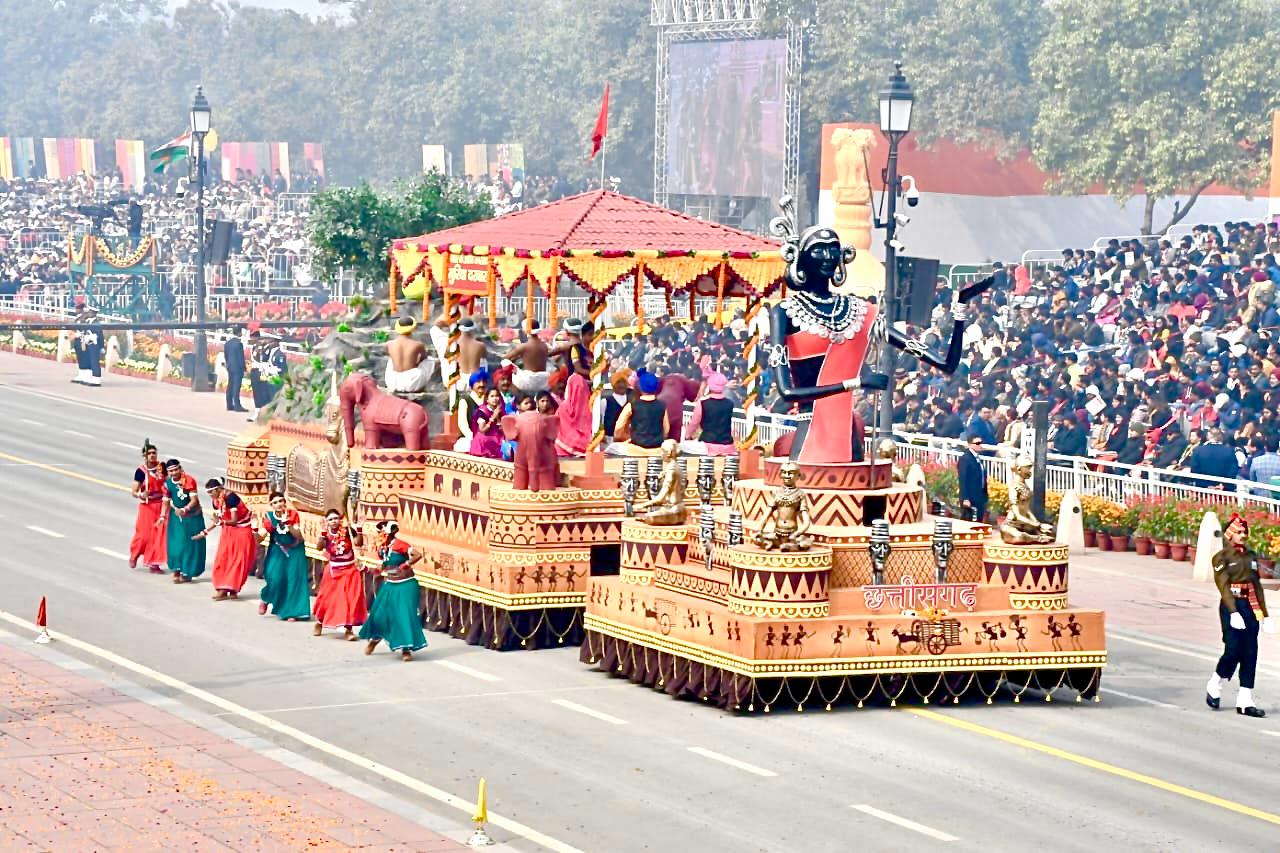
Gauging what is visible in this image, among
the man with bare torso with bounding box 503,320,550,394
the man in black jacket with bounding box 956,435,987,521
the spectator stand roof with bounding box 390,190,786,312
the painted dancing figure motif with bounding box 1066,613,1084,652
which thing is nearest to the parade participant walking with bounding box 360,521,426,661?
the spectator stand roof with bounding box 390,190,786,312

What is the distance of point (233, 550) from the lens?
28.5 metres

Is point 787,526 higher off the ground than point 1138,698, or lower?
higher

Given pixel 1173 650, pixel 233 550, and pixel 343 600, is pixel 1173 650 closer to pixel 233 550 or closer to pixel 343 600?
pixel 343 600

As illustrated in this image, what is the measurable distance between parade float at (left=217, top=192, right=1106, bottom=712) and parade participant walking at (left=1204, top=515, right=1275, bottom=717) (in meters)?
1.10

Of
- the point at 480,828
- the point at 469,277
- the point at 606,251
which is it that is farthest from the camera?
the point at 469,277

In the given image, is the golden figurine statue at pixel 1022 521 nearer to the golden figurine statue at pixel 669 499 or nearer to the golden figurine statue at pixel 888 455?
the golden figurine statue at pixel 888 455

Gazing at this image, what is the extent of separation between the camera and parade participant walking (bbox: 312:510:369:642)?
2550cm

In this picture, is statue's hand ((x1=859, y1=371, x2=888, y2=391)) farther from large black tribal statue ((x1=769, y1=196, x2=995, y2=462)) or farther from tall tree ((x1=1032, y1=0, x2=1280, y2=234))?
tall tree ((x1=1032, y1=0, x2=1280, y2=234))

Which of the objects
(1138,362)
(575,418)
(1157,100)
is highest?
(1157,100)

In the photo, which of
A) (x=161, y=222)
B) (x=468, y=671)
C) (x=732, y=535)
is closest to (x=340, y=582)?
(x=468, y=671)

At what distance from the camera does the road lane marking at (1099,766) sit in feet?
62.1

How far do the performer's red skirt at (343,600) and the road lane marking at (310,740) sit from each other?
216 centimetres

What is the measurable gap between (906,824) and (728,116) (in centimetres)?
5206

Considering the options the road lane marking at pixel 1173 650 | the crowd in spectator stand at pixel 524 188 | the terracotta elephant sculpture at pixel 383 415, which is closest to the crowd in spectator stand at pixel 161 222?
the crowd in spectator stand at pixel 524 188
